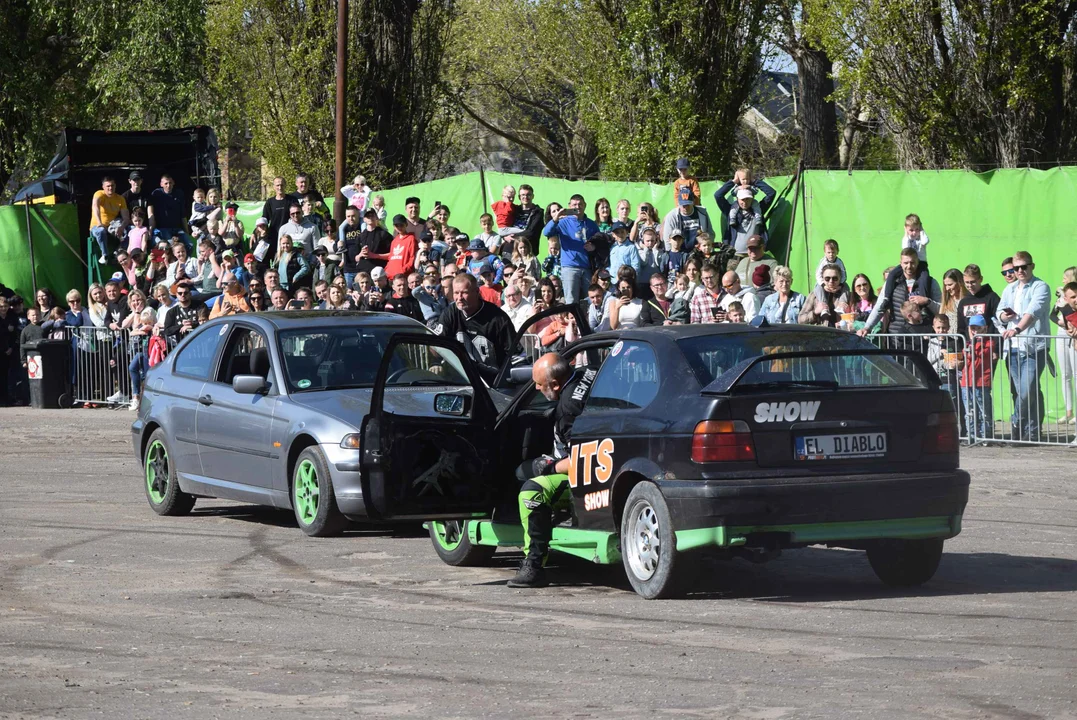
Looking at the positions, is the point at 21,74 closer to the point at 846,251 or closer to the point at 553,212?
the point at 553,212

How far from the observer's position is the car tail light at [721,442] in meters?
8.59

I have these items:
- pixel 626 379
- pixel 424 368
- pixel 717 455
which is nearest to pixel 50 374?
pixel 424 368

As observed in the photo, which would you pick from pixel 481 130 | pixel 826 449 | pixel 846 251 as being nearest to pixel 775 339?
pixel 826 449

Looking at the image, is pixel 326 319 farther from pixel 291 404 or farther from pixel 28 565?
pixel 28 565

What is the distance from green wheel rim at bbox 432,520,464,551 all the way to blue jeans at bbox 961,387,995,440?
7.68 m

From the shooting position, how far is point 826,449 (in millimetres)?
8781

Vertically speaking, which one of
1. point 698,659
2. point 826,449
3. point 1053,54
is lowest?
point 698,659

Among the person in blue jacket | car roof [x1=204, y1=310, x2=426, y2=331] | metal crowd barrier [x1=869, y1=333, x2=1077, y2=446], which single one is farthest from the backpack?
metal crowd barrier [x1=869, y1=333, x2=1077, y2=446]

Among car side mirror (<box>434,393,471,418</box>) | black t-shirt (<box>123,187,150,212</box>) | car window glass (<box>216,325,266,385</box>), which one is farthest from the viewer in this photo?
black t-shirt (<box>123,187,150,212</box>)

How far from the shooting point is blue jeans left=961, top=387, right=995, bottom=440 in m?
16.6

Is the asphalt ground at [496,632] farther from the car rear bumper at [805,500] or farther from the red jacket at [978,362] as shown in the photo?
the red jacket at [978,362]

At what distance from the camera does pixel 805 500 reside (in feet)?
28.3

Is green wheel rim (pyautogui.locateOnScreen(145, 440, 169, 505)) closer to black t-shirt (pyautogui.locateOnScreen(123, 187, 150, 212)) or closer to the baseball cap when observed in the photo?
the baseball cap

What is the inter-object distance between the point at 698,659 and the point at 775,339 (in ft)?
8.02
